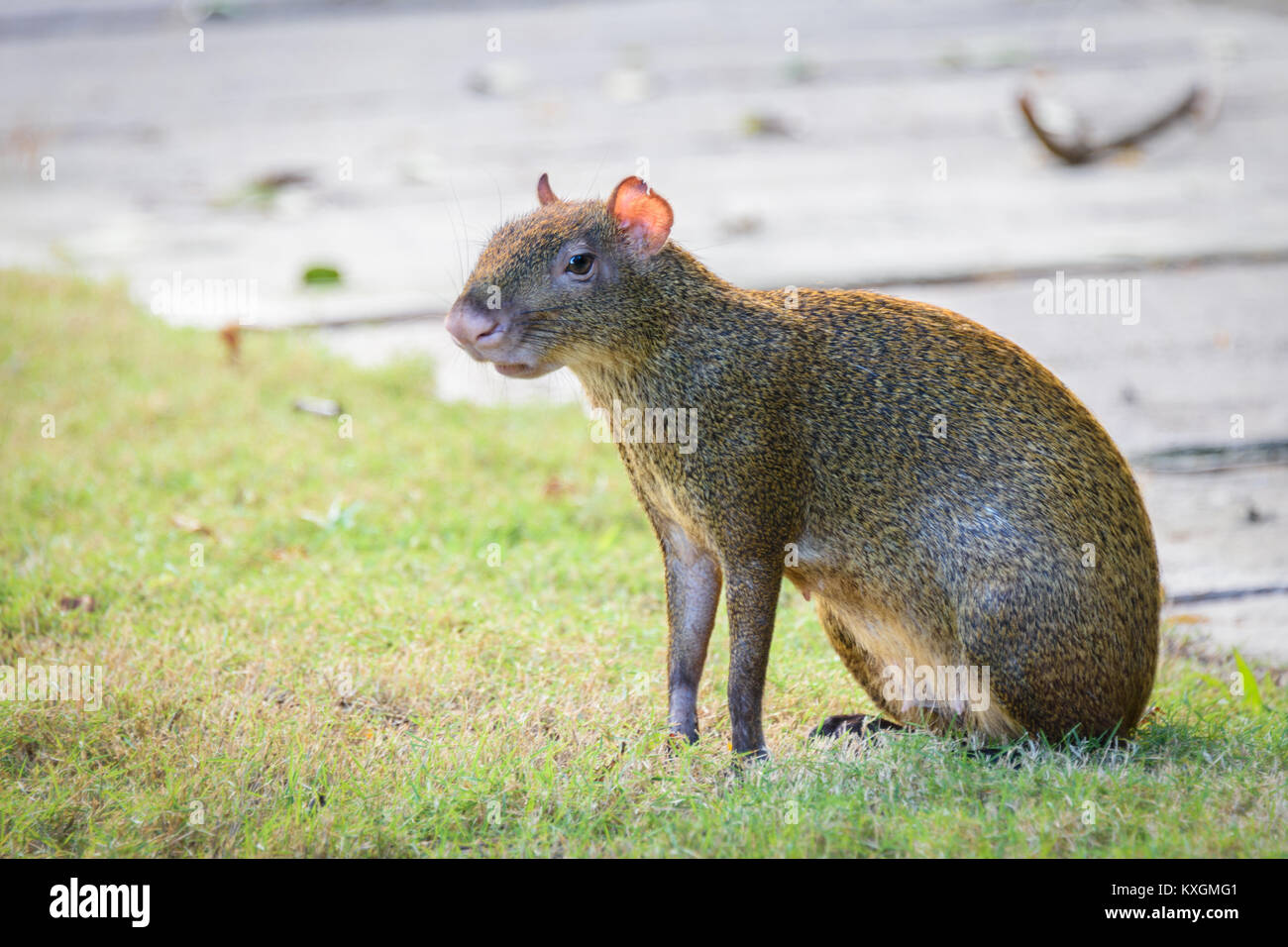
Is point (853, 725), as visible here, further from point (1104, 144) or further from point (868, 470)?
point (1104, 144)

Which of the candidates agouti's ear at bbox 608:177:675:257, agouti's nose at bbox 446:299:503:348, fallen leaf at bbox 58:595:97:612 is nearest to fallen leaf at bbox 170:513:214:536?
fallen leaf at bbox 58:595:97:612

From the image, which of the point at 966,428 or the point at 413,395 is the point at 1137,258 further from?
the point at 966,428

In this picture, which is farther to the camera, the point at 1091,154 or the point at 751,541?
the point at 1091,154

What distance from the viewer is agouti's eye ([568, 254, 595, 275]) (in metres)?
3.82

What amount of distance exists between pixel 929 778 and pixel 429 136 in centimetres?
956

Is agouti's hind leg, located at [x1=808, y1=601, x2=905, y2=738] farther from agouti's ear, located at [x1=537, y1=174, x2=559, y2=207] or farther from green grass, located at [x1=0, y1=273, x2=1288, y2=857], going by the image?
agouti's ear, located at [x1=537, y1=174, x2=559, y2=207]

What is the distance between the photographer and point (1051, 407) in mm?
3873

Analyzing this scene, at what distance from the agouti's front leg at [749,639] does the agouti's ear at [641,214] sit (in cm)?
87

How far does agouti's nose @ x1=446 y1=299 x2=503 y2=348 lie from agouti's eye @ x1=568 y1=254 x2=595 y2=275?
0.84 ft

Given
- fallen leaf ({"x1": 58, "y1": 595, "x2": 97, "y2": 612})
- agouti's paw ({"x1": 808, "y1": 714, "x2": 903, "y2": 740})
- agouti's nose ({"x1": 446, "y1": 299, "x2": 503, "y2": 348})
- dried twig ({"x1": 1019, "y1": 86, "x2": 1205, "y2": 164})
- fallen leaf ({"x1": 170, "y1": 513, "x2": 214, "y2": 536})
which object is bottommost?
agouti's paw ({"x1": 808, "y1": 714, "x2": 903, "y2": 740})

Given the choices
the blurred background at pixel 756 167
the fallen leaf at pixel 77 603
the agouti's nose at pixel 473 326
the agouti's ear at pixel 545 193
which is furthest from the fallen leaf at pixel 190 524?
the agouti's nose at pixel 473 326

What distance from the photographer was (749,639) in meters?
3.85
